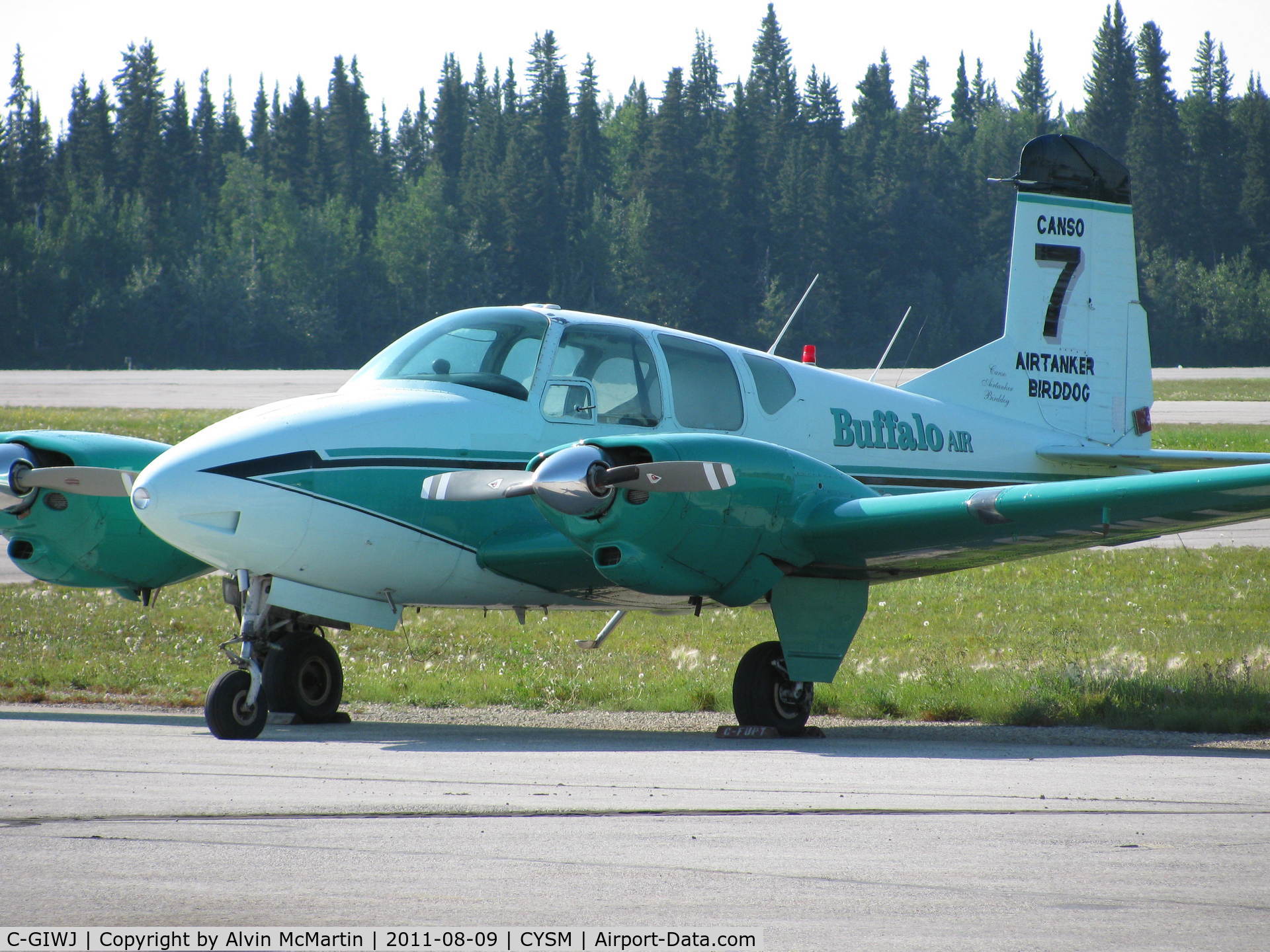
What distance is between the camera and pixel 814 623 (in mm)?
9500

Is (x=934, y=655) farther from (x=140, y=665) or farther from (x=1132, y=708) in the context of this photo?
(x=140, y=665)

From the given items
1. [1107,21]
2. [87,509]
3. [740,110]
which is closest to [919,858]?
[87,509]

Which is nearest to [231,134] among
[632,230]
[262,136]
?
[262,136]

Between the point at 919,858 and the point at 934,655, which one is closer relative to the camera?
the point at 919,858

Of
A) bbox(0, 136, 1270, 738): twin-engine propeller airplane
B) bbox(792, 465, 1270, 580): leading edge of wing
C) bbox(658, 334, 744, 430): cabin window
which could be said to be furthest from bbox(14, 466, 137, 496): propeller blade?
→ bbox(792, 465, 1270, 580): leading edge of wing

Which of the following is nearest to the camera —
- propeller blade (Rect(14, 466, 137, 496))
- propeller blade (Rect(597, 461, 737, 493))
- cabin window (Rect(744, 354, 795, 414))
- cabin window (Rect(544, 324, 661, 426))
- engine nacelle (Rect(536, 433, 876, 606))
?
propeller blade (Rect(597, 461, 737, 493))

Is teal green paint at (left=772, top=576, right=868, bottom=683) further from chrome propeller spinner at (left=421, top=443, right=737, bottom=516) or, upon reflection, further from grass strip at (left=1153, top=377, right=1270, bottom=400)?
grass strip at (left=1153, top=377, right=1270, bottom=400)

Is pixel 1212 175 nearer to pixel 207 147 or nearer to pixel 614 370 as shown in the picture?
pixel 207 147

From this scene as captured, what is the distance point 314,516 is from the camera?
29.0 ft

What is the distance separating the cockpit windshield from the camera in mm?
9828

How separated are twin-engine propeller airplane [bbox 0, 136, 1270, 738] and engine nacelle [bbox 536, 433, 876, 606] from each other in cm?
2

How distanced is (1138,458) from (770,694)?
541cm

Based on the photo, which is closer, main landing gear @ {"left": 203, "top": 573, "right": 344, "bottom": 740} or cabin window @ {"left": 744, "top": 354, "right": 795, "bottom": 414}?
main landing gear @ {"left": 203, "top": 573, "right": 344, "bottom": 740}

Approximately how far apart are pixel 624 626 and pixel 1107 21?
110 m
